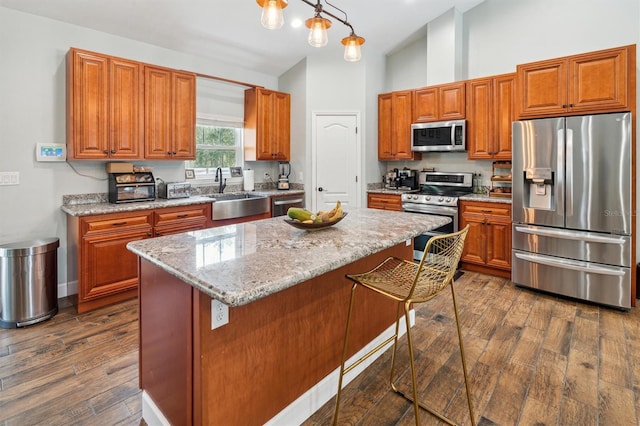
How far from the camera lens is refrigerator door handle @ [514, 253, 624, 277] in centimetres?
323

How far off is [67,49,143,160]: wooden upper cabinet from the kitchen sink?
0.98 m

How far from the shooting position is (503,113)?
4223mm

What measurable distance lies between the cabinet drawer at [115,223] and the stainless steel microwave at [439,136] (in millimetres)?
3565

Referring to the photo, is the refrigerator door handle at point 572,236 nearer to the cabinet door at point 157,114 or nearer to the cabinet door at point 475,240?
the cabinet door at point 475,240

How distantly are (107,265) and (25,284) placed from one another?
0.59 metres

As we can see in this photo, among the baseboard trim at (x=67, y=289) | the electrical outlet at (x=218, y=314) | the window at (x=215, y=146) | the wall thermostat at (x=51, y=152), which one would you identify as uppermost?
the window at (x=215, y=146)

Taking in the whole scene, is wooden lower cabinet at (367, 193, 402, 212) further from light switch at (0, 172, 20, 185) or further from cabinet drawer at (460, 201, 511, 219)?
light switch at (0, 172, 20, 185)

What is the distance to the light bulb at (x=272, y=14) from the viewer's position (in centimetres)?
195

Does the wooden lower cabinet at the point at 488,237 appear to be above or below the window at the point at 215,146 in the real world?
below

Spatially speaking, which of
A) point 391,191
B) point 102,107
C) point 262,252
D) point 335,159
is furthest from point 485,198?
point 102,107

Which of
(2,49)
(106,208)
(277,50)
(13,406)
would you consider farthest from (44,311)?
(277,50)

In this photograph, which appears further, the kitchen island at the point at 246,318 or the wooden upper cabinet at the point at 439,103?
the wooden upper cabinet at the point at 439,103

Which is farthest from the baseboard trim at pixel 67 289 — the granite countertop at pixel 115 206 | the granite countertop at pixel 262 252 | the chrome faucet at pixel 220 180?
the granite countertop at pixel 262 252

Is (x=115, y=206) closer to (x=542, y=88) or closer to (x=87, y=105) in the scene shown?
(x=87, y=105)
